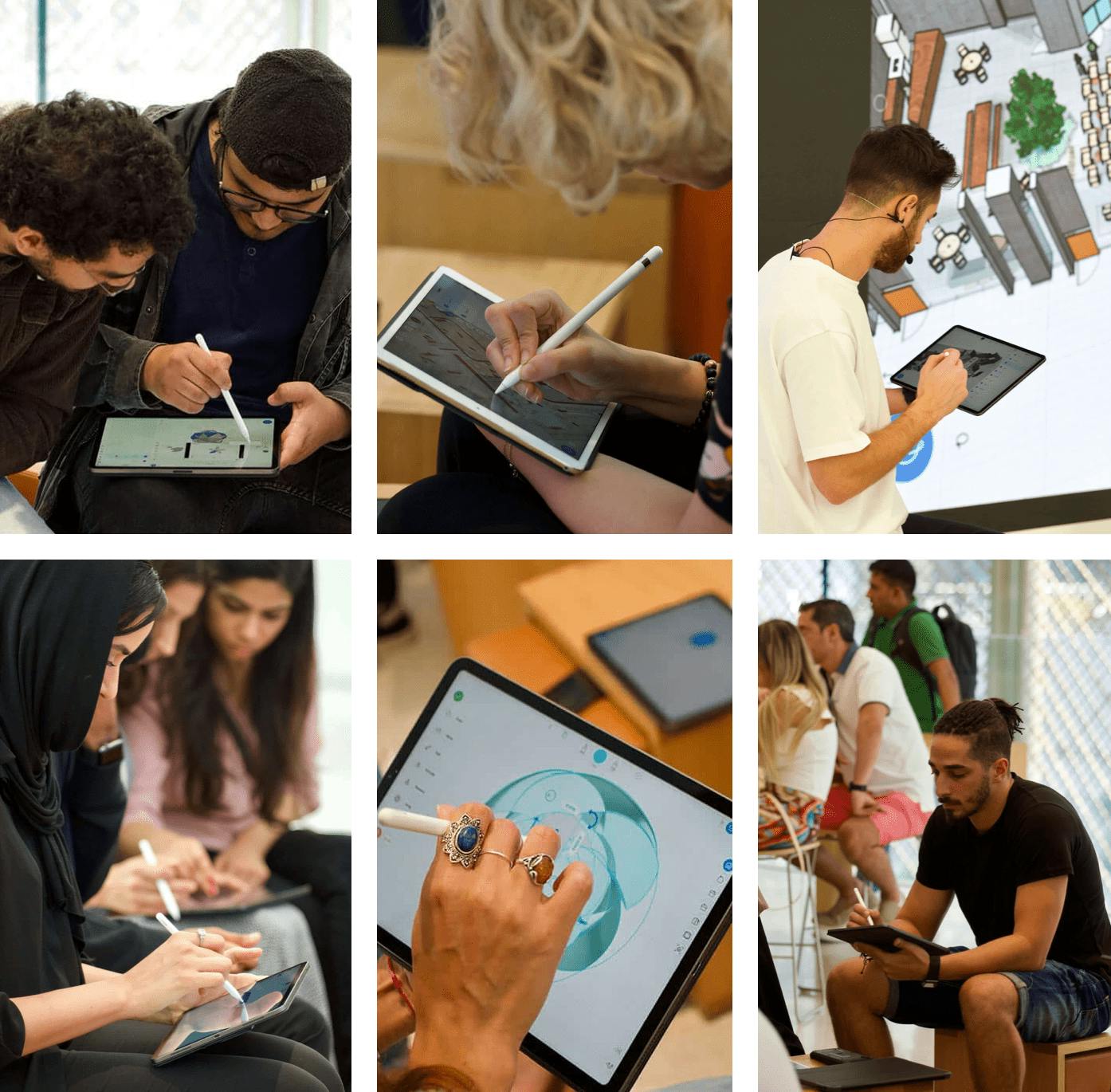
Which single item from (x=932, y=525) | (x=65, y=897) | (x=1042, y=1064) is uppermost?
(x=932, y=525)

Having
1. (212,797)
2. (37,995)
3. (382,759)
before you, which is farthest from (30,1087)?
(382,759)

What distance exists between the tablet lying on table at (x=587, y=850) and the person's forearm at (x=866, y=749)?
0.18 m

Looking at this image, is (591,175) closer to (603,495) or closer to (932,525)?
(603,495)

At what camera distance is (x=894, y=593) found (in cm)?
143

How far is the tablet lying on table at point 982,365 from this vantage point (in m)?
1.42

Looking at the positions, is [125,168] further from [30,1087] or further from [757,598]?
[30,1087]

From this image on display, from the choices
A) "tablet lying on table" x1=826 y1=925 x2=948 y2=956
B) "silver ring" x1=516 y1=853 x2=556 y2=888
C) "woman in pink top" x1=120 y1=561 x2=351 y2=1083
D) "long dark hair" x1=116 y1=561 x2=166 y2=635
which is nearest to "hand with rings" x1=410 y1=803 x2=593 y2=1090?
"silver ring" x1=516 y1=853 x2=556 y2=888

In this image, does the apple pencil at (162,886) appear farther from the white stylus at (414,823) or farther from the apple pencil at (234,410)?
the apple pencil at (234,410)

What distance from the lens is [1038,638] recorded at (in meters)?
1.44

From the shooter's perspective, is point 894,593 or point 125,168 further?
point 894,593

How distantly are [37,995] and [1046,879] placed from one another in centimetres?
118

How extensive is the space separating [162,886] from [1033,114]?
4.46 ft

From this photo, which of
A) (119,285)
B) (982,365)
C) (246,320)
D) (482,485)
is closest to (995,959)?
(982,365)

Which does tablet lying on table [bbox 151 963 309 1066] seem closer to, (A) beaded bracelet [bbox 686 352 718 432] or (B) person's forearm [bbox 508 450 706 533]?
(B) person's forearm [bbox 508 450 706 533]
